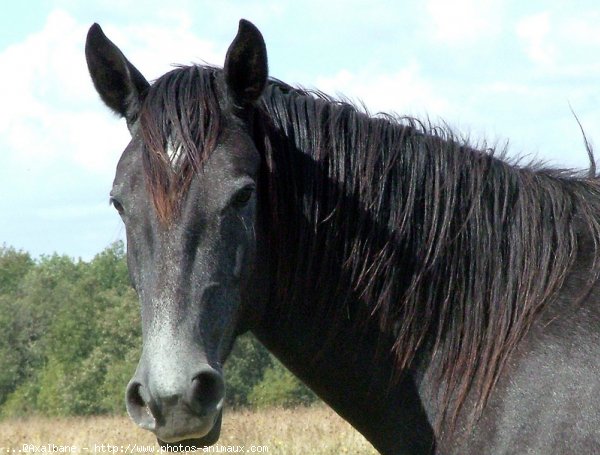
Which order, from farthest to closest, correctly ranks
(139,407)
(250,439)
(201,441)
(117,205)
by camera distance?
1. (250,439)
2. (117,205)
3. (201,441)
4. (139,407)

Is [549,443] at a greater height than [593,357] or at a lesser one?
lesser

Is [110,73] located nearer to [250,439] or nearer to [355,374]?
[355,374]

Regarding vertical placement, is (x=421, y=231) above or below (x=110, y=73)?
below

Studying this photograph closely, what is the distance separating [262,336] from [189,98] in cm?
120

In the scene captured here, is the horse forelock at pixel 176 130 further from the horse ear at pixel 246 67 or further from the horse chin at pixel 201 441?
the horse chin at pixel 201 441

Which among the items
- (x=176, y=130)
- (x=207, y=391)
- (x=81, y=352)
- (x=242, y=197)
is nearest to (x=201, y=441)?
(x=207, y=391)

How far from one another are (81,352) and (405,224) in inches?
1710

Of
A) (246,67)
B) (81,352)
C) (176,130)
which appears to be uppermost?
(246,67)

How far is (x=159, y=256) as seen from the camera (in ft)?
11.6

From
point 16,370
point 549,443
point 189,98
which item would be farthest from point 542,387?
point 16,370

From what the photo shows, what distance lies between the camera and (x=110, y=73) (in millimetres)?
4129

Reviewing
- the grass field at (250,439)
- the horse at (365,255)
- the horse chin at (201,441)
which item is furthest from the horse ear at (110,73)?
the grass field at (250,439)

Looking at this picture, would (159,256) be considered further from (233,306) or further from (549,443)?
(549,443)

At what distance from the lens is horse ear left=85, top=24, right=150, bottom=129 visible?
4078 millimetres
